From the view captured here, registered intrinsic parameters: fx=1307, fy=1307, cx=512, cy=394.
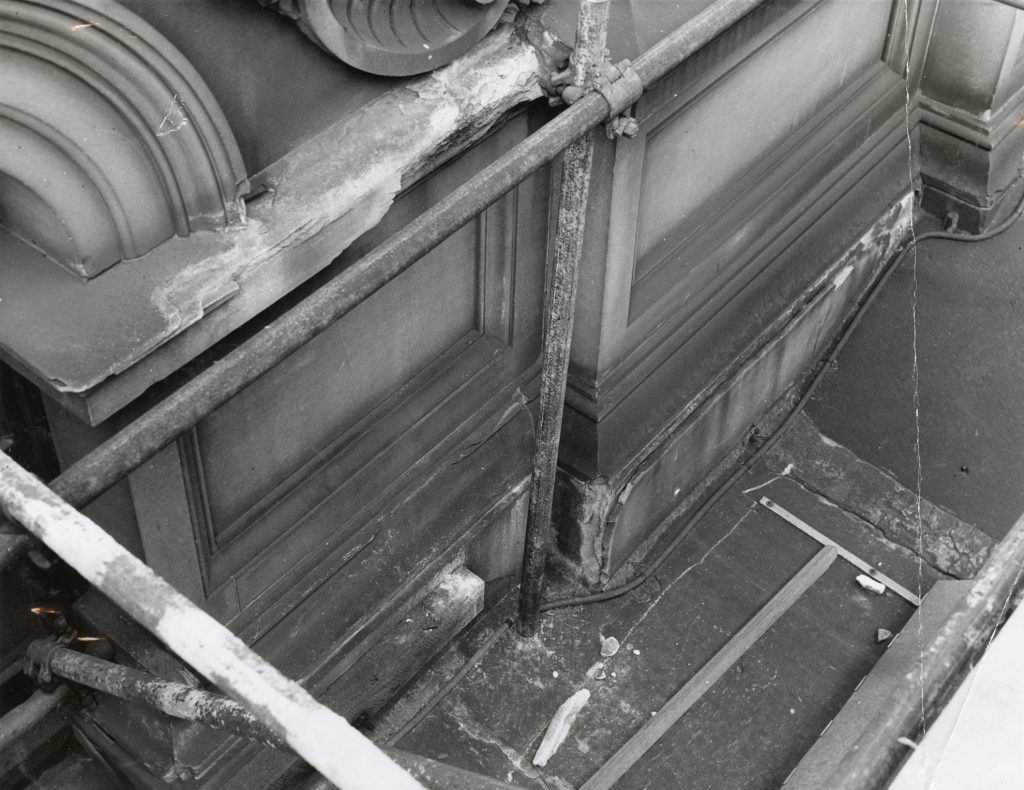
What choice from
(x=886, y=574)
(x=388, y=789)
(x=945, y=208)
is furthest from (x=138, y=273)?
(x=945, y=208)

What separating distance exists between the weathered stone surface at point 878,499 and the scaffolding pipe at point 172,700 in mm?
3250

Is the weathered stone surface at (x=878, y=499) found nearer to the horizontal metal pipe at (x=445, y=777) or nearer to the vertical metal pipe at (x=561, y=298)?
the vertical metal pipe at (x=561, y=298)

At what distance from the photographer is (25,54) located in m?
3.11

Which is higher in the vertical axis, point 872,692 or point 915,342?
point 915,342

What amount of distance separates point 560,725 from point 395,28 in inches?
118

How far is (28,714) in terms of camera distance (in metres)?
4.30

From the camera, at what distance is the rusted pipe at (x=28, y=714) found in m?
4.26

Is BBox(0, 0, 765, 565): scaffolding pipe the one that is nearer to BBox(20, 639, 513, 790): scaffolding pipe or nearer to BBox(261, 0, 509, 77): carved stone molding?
BBox(261, 0, 509, 77): carved stone molding

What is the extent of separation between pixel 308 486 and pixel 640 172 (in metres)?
1.72

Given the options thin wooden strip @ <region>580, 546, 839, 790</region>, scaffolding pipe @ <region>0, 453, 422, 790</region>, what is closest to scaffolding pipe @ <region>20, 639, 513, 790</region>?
scaffolding pipe @ <region>0, 453, 422, 790</region>

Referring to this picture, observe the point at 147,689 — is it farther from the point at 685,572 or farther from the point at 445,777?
the point at 685,572

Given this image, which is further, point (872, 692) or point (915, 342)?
point (915, 342)

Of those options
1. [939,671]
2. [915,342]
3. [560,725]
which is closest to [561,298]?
[939,671]

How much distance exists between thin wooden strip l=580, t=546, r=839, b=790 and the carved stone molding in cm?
291
